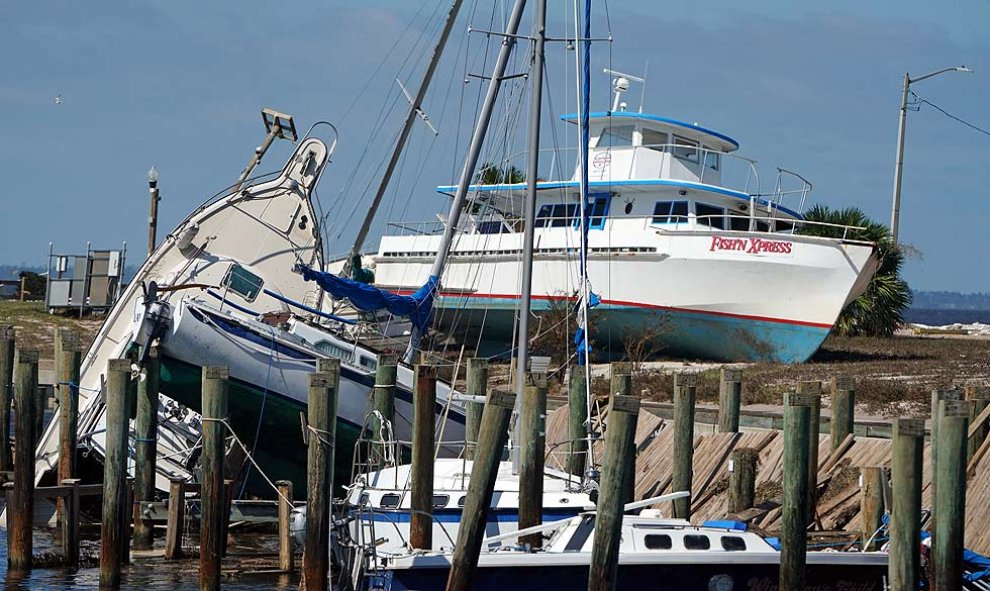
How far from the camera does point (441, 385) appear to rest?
20.9m

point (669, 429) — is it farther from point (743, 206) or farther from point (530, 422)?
point (743, 206)

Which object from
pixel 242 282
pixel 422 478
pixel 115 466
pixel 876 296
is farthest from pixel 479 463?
pixel 876 296

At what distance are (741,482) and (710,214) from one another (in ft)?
67.9

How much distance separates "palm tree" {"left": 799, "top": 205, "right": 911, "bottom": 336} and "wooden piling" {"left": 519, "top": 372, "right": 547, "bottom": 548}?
106 feet

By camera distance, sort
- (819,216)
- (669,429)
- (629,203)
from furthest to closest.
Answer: (819,216)
(629,203)
(669,429)

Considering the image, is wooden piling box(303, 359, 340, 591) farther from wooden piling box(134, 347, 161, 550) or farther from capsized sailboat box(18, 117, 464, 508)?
wooden piling box(134, 347, 161, 550)

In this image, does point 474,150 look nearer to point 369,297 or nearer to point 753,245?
point 369,297

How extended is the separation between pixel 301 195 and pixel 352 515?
12540 millimetres

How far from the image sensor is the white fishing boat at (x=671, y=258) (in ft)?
108

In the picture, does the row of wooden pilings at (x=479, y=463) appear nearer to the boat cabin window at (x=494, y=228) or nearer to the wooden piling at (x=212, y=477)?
the wooden piling at (x=212, y=477)

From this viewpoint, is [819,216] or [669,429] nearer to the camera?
[669,429]

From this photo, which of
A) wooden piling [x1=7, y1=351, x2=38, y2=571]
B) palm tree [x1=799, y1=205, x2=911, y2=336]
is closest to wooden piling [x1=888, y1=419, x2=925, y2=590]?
wooden piling [x1=7, y1=351, x2=38, y2=571]

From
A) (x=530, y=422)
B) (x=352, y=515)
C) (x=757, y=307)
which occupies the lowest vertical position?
(x=352, y=515)

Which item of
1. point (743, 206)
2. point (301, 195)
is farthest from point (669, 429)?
point (743, 206)
